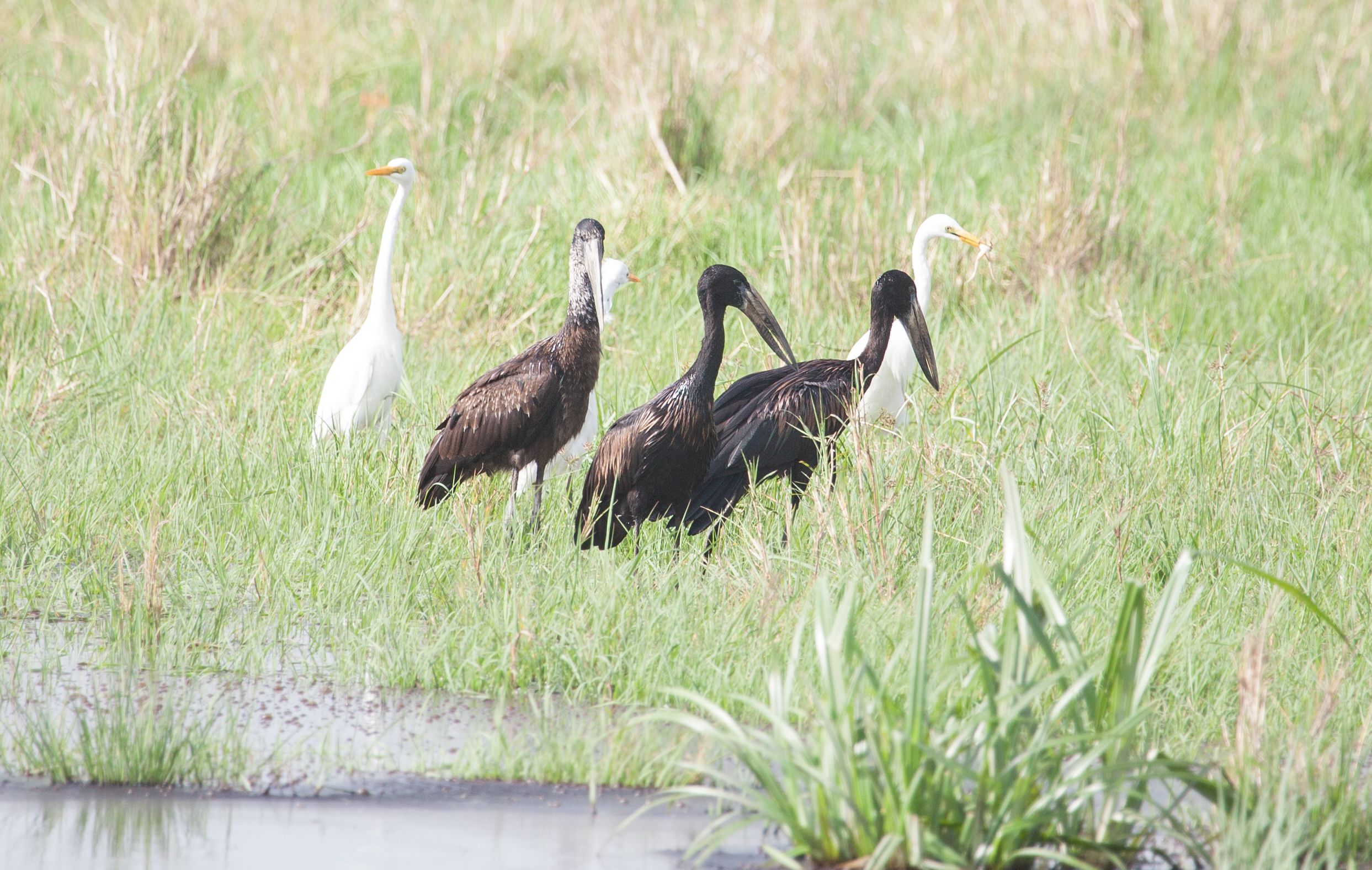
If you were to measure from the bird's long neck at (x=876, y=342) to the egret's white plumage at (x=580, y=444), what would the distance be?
0.99 m

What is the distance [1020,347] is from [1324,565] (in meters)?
2.29

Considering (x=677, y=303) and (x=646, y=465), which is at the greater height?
(x=677, y=303)

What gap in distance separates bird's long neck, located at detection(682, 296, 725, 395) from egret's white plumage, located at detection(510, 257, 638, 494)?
1.36 ft

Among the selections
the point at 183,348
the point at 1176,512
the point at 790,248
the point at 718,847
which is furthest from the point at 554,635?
the point at 790,248

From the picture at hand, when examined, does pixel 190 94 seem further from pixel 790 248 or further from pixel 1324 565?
pixel 1324 565

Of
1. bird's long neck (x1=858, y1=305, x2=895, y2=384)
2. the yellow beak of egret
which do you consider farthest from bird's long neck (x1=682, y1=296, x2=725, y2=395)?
the yellow beak of egret

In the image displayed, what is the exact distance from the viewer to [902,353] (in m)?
6.19

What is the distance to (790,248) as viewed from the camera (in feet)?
24.1

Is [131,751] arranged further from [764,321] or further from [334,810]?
[764,321]

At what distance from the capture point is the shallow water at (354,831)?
9.97 feet

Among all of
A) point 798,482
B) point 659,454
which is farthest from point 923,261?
point 659,454

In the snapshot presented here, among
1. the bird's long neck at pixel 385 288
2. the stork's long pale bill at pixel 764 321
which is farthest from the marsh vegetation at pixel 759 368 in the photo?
the stork's long pale bill at pixel 764 321

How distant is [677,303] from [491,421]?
2.28 m

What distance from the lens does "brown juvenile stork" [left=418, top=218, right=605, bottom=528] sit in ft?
17.4
